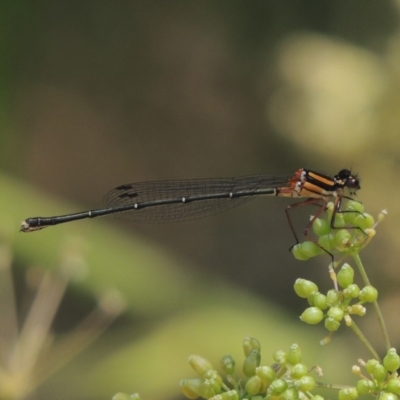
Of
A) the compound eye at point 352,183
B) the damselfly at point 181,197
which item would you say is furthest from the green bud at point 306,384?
the damselfly at point 181,197

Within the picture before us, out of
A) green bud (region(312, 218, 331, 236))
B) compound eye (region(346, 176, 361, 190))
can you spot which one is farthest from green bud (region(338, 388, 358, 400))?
compound eye (region(346, 176, 361, 190))

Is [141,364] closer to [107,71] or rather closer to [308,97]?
[308,97]

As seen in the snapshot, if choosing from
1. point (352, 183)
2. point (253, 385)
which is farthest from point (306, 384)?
point (352, 183)

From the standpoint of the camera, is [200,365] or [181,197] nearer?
[200,365]

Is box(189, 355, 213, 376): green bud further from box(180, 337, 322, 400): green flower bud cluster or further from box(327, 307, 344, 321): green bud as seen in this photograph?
box(327, 307, 344, 321): green bud

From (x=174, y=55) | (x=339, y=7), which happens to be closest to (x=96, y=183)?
(x=174, y=55)

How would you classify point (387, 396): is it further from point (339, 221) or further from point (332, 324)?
point (339, 221)

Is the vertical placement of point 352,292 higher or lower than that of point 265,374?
higher
